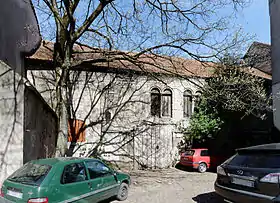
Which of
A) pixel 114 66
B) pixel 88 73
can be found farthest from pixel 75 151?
pixel 114 66

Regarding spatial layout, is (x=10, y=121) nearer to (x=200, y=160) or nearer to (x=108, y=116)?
(x=108, y=116)

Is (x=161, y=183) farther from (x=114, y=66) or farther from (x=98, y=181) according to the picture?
(x=114, y=66)

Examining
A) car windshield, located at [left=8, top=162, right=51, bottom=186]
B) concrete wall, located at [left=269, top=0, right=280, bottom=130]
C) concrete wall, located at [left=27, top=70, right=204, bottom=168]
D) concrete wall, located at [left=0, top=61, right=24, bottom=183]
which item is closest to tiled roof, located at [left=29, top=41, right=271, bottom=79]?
concrete wall, located at [left=27, top=70, right=204, bottom=168]

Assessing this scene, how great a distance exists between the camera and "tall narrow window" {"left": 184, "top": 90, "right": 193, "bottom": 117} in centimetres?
1582

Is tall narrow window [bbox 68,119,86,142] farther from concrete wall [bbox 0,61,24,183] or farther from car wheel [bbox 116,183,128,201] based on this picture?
car wheel [bbox 116,183,128,201]

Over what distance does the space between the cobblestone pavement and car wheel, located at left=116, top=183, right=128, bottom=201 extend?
149 mm

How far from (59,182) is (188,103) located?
11.7 m

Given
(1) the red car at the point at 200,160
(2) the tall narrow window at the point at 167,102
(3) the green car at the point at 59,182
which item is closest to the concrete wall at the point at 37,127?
(3) the green car at the point at 59,182

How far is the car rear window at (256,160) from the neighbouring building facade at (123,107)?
7.55m

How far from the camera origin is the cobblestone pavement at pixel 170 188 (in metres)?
7.54

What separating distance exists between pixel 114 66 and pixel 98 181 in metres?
9.04

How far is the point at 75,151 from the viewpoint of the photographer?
13.3 meters

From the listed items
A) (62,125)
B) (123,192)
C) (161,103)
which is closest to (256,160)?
(123,192)

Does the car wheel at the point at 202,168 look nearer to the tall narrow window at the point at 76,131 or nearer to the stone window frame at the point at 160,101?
the stone window frame at the point at 160,101
